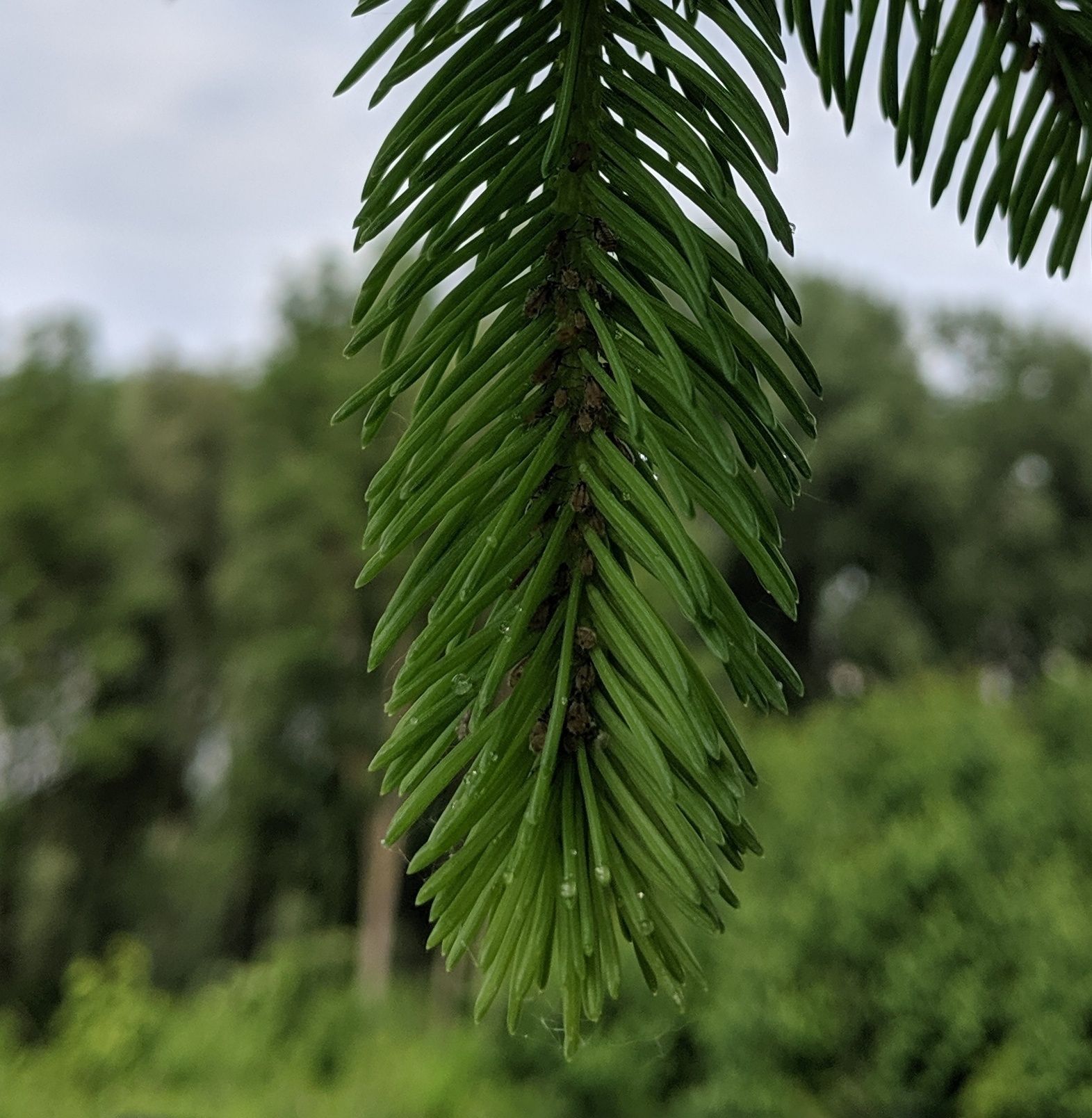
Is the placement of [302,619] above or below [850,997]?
above

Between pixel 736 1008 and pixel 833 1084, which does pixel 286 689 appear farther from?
pixel 833 1084

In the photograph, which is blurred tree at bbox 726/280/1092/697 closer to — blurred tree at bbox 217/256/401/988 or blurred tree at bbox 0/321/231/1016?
blurred tree at bbox 217/256/401/988

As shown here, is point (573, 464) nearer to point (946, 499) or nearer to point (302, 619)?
point (302, 619)

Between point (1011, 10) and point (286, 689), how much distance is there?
4.51 metres

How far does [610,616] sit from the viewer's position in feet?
0.34

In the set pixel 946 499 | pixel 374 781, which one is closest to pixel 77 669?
pixel 374 781

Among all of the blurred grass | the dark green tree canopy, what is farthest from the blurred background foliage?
the dark green tree canopy

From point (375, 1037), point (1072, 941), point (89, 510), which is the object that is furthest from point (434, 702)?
point (89, 510)

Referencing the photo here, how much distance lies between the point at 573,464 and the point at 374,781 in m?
4.26

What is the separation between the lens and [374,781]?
418cm

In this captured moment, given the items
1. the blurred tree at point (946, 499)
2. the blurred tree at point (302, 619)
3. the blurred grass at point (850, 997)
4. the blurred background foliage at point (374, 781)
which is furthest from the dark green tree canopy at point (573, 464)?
the blurred tree at point (946, 499)

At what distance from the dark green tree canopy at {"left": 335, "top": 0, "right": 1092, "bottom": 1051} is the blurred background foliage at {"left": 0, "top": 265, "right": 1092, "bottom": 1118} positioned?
4.95 ft

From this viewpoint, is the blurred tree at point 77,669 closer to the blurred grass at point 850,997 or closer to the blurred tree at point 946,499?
the blurred grass at point 850,997

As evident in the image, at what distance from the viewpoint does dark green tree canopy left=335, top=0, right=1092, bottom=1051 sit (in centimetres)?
10
